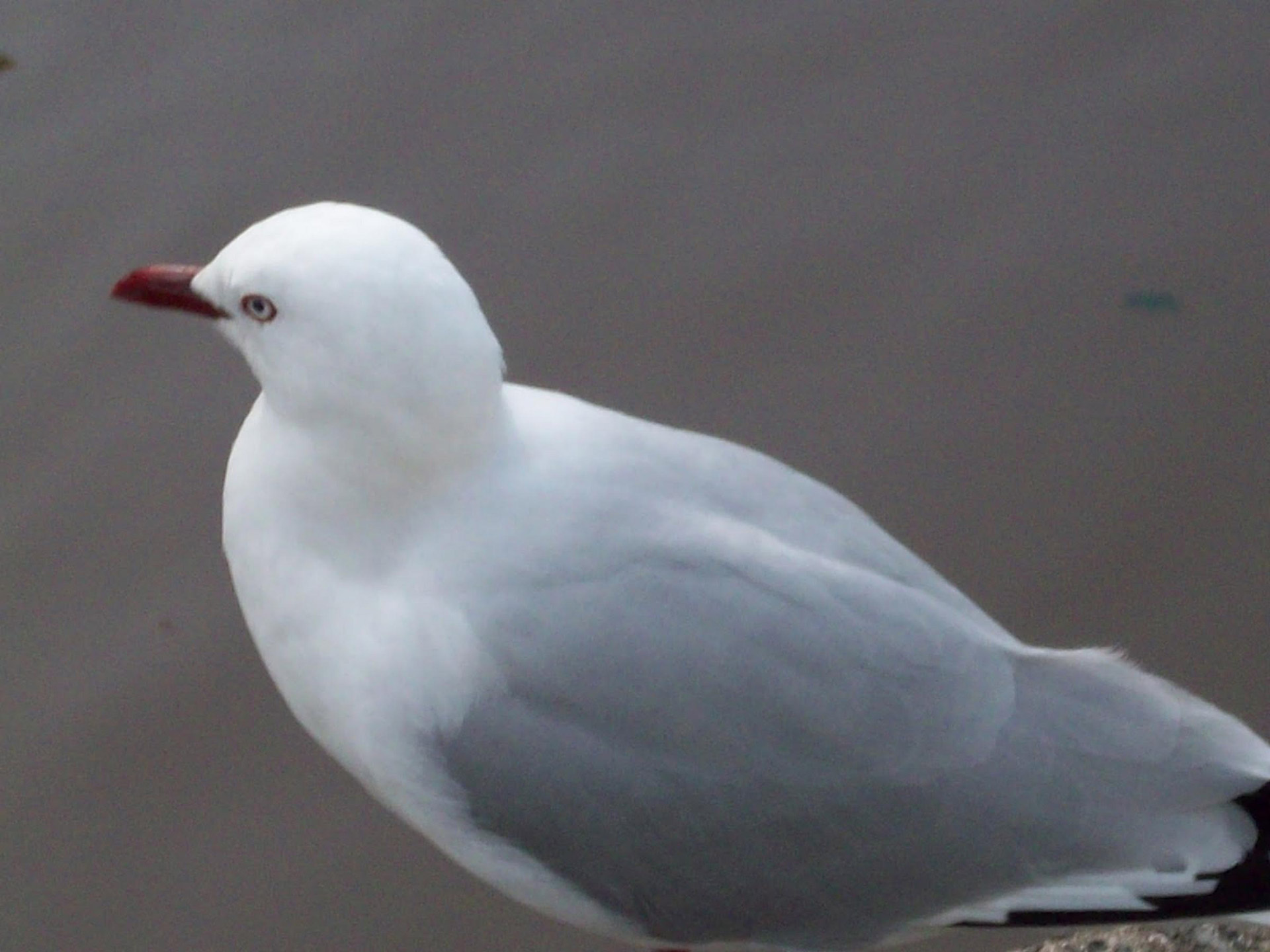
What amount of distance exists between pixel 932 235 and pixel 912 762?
190 cm

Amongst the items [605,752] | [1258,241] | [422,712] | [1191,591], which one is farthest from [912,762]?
[1258,241]

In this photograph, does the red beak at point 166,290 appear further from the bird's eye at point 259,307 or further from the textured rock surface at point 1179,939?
the textured rock surface at point 1179,939

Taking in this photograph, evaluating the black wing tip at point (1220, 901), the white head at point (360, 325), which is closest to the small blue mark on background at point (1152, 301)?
the black wing tip at point (1220, 901)

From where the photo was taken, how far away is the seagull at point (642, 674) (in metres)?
1.87

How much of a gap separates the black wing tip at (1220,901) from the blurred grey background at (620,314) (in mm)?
830

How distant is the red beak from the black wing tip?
1.33m

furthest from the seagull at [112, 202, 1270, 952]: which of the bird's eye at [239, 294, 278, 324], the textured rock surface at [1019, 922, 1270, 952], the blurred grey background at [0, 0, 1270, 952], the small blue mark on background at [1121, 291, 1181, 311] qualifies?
the small blue mark on background at [1121, 291, 1181, 311]

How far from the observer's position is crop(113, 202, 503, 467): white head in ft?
5.83

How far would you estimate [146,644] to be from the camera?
9.90ft

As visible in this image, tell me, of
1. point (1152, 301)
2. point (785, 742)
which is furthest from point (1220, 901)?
point (1152, 301)

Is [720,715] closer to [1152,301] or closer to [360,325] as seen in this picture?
[360,325]

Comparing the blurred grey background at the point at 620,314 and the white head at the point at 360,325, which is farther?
the blurred grey background at the point at 620,314

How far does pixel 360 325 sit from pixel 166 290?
409 mm

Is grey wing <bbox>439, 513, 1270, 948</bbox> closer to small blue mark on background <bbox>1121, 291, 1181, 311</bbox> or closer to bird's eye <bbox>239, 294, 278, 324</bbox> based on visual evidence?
bird's eye <bbox>239, 294, 278, 324</bbox>
